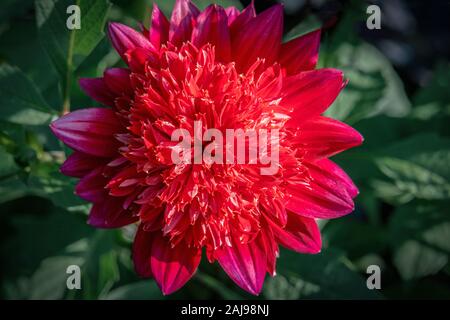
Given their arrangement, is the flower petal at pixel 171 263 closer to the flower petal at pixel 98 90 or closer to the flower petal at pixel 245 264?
the flower petal at pixel 245 264

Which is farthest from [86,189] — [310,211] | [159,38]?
[310,211]

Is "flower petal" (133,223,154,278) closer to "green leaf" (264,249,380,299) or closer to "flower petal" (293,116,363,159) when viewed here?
"flower petal" (293,116,363,159)

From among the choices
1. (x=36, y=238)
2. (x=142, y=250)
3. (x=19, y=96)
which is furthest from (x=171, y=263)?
(x=36, y=238)

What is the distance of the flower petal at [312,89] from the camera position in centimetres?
110

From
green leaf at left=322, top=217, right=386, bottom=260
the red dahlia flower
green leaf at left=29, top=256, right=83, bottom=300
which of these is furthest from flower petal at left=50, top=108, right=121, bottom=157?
green leaf at left=322, top=217, right=386, bottom=260

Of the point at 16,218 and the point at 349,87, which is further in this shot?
the point at 16,218

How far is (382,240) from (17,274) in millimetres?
1211

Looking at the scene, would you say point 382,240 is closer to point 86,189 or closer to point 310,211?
point 310,211

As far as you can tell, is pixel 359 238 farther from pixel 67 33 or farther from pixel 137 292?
pixel 67 33

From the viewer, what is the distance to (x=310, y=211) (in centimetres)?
111

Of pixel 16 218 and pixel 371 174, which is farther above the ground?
pixel 371 174
